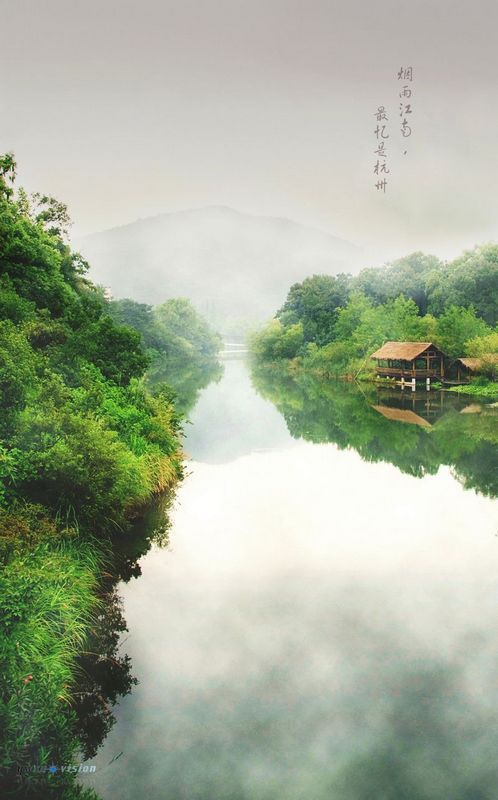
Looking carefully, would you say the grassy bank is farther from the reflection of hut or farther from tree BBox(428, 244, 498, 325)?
tree BBox(428, 244, 498, 325)

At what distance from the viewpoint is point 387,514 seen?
41.5ft

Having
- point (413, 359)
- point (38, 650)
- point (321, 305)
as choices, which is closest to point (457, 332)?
point (413, 359)

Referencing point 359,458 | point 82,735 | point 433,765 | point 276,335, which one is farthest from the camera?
point 276,335

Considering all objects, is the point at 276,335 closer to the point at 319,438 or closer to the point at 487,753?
the point at 319,438

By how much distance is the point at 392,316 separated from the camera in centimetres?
4756

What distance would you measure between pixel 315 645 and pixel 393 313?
1689 inches

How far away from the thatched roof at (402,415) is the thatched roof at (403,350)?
952 centimetres

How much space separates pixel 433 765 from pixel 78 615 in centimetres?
405

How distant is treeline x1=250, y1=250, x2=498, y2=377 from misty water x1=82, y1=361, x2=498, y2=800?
25.4 m

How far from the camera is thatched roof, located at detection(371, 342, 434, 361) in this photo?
37656 millimetres

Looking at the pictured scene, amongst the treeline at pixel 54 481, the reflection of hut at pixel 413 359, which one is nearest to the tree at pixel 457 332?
the reflection of hut at pixel 413 359

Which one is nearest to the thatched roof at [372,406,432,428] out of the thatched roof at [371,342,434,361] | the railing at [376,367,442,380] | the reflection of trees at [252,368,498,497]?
the reflection of trees at [252,368,498,497]

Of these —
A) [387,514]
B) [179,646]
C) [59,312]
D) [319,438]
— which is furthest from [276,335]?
[179,646]

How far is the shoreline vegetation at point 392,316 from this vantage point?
130 ft
